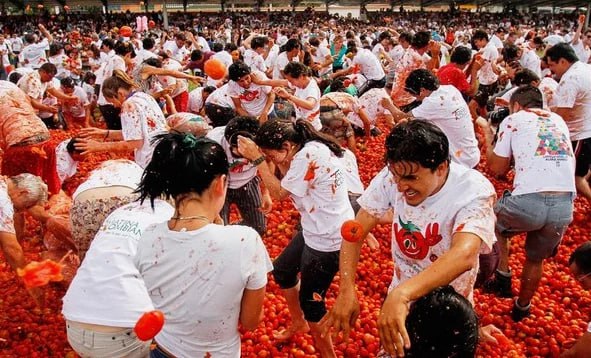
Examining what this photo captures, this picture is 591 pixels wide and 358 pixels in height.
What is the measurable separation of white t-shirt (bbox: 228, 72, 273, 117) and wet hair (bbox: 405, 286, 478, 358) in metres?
5.16

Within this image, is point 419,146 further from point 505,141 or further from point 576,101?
point 576,101

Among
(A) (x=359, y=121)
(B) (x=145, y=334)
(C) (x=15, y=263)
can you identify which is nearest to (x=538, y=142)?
(B) (x=145, y=334)

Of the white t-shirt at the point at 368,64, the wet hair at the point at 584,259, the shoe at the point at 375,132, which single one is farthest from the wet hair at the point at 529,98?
the white t-shirt at the point at 368,64

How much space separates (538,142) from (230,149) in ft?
7.62

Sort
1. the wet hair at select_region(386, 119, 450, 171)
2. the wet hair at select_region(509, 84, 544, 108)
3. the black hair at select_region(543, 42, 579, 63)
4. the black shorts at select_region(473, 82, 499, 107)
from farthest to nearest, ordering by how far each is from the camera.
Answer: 1. the black shorts at select_region(473, 82, 499, 107)
2. the black hair at select_region(543, 42, 579, 63)
3. the wet hair at select_region(509, 84, 544, 108)
4. the wet hair at select_region(386, 119, 450, 171)

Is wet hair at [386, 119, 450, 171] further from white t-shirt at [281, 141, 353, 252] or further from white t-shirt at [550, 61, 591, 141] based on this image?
white t-shirt at [550, 61, 591, 141]

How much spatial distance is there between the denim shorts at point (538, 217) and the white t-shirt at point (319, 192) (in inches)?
50.2

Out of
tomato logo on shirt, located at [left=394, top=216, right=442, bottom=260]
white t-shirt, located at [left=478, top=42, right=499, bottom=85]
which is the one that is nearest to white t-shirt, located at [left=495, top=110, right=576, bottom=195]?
tomato logo on shirt, located at [left=394, top=216, right=442, bottom=260]

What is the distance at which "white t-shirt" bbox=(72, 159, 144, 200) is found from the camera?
3055 mm

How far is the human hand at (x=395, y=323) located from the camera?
1599mm

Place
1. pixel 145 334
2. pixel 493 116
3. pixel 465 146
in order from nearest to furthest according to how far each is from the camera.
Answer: pixel 145 334
pixel 465 146
pixel 493 116

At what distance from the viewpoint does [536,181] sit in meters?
3.43

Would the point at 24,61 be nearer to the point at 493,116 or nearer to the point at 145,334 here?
the point at 493,116

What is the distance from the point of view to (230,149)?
399cm
